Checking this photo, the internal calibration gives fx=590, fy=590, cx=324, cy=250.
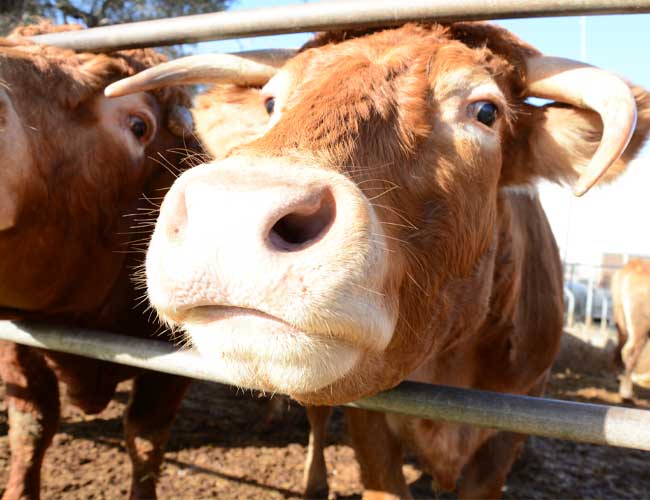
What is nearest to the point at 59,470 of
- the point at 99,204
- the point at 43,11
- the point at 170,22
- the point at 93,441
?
the point at 93,441

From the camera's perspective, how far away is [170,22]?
234 centimetres

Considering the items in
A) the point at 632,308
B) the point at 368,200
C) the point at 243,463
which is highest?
the point at 368,200

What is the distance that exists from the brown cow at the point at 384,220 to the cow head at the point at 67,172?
1.77 ft

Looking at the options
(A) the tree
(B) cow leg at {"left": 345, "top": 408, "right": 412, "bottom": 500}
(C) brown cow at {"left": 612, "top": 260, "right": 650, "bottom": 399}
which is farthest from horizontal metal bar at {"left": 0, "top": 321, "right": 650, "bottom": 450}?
(C) brown cow at {"left": 612, "top": 260, "right": 650, "bottom": 399}

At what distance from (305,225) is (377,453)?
221 centimetres

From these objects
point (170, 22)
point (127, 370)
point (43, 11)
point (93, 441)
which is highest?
point (43, 11)

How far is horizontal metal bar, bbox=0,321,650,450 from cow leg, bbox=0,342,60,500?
4.73 feet

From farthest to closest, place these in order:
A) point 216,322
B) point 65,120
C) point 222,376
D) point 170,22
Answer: point 65,120 → point 170,22 → point 222,376 → point 216,322

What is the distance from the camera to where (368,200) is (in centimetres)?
138

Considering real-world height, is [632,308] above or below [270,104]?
below

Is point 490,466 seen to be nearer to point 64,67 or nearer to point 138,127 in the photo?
point 138,127

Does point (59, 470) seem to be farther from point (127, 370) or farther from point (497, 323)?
point (497, 323)

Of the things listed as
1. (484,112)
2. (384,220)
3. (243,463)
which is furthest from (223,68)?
(243,463)

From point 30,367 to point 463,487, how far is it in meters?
2.65
